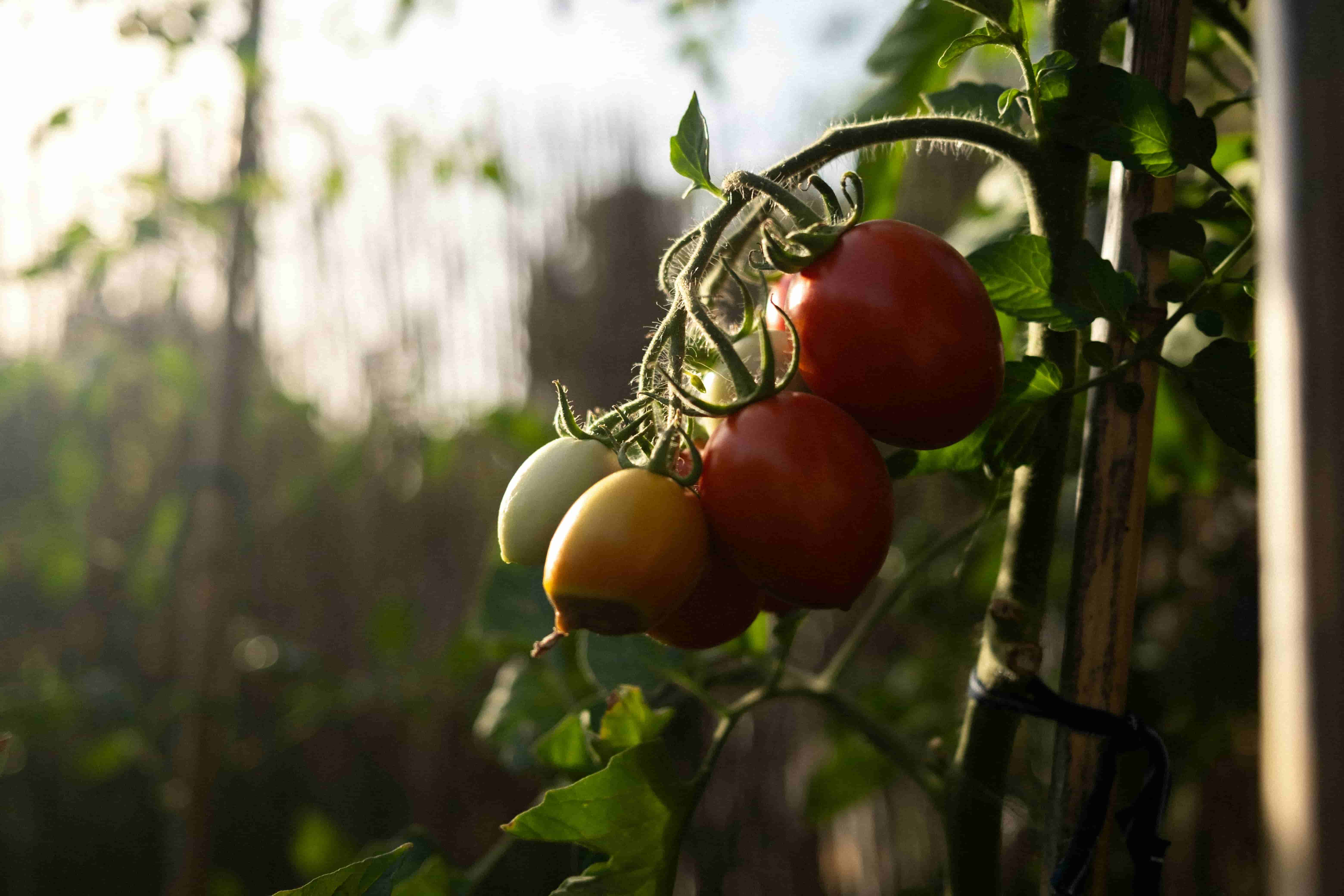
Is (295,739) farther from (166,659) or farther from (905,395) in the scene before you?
(905,395)

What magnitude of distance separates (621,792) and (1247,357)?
1.24 feet

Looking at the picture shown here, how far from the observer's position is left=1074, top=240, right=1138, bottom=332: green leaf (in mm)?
467

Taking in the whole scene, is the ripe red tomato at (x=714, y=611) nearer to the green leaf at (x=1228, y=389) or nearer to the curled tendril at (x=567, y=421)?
the curled tendril at (x=567, y=421)

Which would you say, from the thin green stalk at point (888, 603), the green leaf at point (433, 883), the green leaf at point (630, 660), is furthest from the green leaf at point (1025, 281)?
the green leaf at point (433, 883)

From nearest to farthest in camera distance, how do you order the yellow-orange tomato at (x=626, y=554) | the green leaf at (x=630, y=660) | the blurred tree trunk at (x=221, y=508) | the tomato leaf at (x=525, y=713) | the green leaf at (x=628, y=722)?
the yellow-orange tomato at (x=626, y=554) → the green leaf at (x=628, y=722) → the green leaf at (x=630, y=660) → the tomato leaf at (x=525, y=713) → the blurred tree trunk at (x=221, y=508)

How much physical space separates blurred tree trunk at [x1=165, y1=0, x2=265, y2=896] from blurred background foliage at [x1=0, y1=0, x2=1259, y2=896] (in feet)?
0.03

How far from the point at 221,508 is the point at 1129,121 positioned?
1291 mm

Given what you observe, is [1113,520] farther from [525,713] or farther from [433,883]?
[525,713]

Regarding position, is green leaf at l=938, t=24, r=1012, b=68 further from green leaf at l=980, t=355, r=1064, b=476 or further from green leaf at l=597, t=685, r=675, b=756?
green leaf at l=597, t=685, r=675, b=756

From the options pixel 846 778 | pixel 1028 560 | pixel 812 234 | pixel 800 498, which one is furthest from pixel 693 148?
pixel 846 778

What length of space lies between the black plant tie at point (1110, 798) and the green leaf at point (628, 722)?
0.21 meters

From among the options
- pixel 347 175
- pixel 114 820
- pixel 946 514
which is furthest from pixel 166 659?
pixel 946 514

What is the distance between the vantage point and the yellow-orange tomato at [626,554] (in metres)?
0.41

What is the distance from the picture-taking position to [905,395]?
1.43 feet
